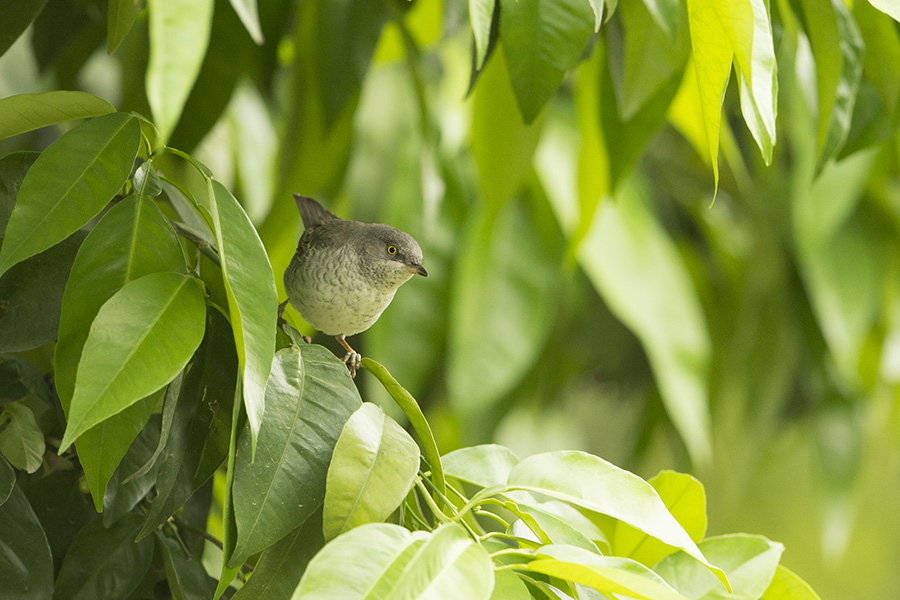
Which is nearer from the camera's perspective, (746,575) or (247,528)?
(247,528)

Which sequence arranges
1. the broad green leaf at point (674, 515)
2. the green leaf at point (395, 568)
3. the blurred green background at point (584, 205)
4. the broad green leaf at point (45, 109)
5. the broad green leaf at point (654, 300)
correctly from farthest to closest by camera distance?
the broad green leaf at point (654, 300), the blurred green background at point (584, 205), the broad green leaf at point (674, 515), the broad green leaf at point (45, 109), the green leaf at point (395, 568)

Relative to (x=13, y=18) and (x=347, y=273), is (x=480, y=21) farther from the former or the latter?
(x=13, y=18)

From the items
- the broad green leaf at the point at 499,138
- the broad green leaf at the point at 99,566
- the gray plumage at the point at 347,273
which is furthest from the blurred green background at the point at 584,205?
the broad green leaf at the point at 99,566

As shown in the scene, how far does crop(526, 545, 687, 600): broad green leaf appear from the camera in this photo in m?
0.33

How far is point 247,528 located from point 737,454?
174 centimetres

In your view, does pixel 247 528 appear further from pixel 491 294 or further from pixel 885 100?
pixel 491 294

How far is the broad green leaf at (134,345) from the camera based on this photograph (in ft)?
1.09

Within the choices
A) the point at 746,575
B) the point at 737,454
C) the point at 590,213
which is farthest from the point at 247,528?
the point at 737,454

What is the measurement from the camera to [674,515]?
0.53 m

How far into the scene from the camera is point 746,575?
486 millimetres

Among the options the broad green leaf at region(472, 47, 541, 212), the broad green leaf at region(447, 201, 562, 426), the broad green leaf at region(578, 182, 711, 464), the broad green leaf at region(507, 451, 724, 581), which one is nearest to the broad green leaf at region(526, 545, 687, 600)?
the broad green leaf at region(507, 451, 724, 581)

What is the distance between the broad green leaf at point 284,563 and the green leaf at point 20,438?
0.14 m

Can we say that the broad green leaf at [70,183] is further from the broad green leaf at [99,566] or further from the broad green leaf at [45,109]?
the broad green leaf at [99,566]

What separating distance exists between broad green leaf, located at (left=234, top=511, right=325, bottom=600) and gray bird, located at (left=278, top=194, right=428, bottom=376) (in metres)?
0.15
